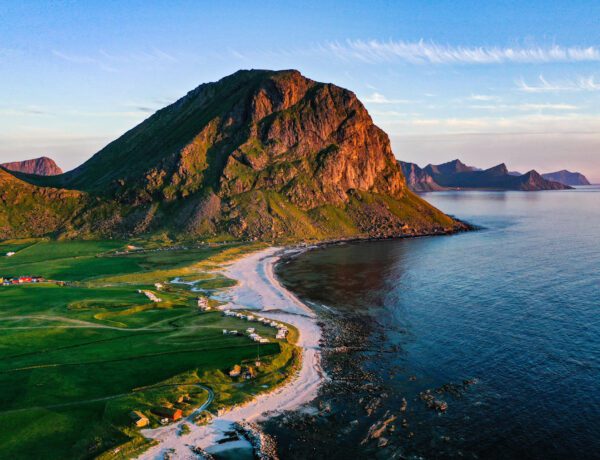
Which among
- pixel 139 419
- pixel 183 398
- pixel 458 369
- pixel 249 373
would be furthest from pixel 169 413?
pixel 458 369

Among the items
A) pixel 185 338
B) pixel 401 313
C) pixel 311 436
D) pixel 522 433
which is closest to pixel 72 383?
pixel 185 338

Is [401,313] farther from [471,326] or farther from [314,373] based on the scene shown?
[314,373]

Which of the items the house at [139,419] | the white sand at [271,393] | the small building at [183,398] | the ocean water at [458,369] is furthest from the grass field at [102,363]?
the ocean water at [458,369]

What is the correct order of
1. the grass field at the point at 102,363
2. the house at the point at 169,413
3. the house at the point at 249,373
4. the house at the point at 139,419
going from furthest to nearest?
the house at the point at 249,373
the house at the point at 169,413
the house at the point at 139,419
the grass field at the point at 102,363

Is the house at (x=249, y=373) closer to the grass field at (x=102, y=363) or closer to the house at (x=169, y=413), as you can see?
the grass field at (x=102, y=363)

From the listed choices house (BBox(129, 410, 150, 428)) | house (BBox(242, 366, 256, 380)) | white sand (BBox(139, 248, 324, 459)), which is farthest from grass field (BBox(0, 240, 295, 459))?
white sand (BBox(139, 248, 324, 459))

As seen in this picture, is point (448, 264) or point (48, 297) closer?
point (48, 297)

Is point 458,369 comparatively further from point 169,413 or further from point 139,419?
point 139,419
